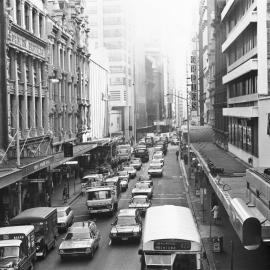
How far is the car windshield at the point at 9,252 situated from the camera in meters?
22.3

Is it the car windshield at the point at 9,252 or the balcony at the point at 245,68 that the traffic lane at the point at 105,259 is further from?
the balcony at the point at 245,68

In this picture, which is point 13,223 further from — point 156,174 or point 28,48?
point 156,174

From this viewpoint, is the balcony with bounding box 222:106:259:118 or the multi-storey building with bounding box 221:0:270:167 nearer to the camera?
the multi-storey building with bounding box 221:0:270:167

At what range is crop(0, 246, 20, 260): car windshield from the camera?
22.3m

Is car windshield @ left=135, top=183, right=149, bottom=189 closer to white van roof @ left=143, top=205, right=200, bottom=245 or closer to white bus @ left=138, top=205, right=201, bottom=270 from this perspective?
white van roof @ left=143, top=205, right=200, bottom=245

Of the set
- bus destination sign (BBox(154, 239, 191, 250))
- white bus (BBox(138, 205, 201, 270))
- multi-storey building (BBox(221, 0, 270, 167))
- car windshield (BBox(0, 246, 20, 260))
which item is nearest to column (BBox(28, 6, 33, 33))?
multi-storey building (BBox(221, 0, 270, 167))

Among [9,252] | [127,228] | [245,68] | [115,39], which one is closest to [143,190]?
[245,68]

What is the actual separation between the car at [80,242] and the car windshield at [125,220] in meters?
2.08

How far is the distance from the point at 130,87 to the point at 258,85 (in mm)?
123191

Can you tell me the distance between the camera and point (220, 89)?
6088 cm

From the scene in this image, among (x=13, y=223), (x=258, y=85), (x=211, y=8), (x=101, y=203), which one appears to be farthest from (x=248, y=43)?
(x=211, y=8)

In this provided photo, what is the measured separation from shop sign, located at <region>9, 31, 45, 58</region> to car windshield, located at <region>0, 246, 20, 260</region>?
23.6 meters

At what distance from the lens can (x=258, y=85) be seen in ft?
113

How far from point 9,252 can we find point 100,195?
56.9 feet
